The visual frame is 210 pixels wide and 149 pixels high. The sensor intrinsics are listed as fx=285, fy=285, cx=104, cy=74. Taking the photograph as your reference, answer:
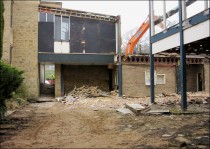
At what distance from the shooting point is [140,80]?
82.8 feet

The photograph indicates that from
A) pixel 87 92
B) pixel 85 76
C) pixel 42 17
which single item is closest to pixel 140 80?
pixel 87 92

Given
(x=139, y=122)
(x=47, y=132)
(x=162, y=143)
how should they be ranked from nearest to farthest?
(x=162, y=143) → (x=47, y=132) → (x=139, y=122)

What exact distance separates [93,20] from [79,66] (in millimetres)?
4503

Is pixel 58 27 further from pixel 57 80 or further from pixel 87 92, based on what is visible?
pixel 87 92

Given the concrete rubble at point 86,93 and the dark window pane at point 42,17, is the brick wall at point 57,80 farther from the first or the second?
the dark window pane at point 42,17

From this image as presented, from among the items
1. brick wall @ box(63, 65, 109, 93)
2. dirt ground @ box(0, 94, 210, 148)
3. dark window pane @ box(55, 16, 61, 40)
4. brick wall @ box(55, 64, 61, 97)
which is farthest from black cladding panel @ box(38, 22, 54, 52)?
dirt ground @ box(0, 94, 210, 148)

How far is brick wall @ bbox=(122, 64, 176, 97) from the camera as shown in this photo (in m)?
24.7

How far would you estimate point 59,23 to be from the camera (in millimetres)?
24562

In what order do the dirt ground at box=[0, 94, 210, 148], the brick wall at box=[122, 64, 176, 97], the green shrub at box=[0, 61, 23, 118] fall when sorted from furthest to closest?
the brick wall at box=[122, 64, 176, 97], the green shrub at box=[0, 61, 23, 118], the dirt ground at box=[0, 94, 210, 148]

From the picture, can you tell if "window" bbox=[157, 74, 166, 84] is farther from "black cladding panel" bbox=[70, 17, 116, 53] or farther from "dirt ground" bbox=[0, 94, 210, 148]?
"dirt ground" bbox=[0, 94, 210, 148]

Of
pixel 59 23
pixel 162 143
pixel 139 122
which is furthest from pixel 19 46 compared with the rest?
pixel 162 143

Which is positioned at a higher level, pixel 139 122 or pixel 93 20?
pixel 93 20

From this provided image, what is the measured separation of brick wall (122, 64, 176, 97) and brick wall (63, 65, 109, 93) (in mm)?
2946

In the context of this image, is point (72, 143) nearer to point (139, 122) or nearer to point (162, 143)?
point (162, 143)
